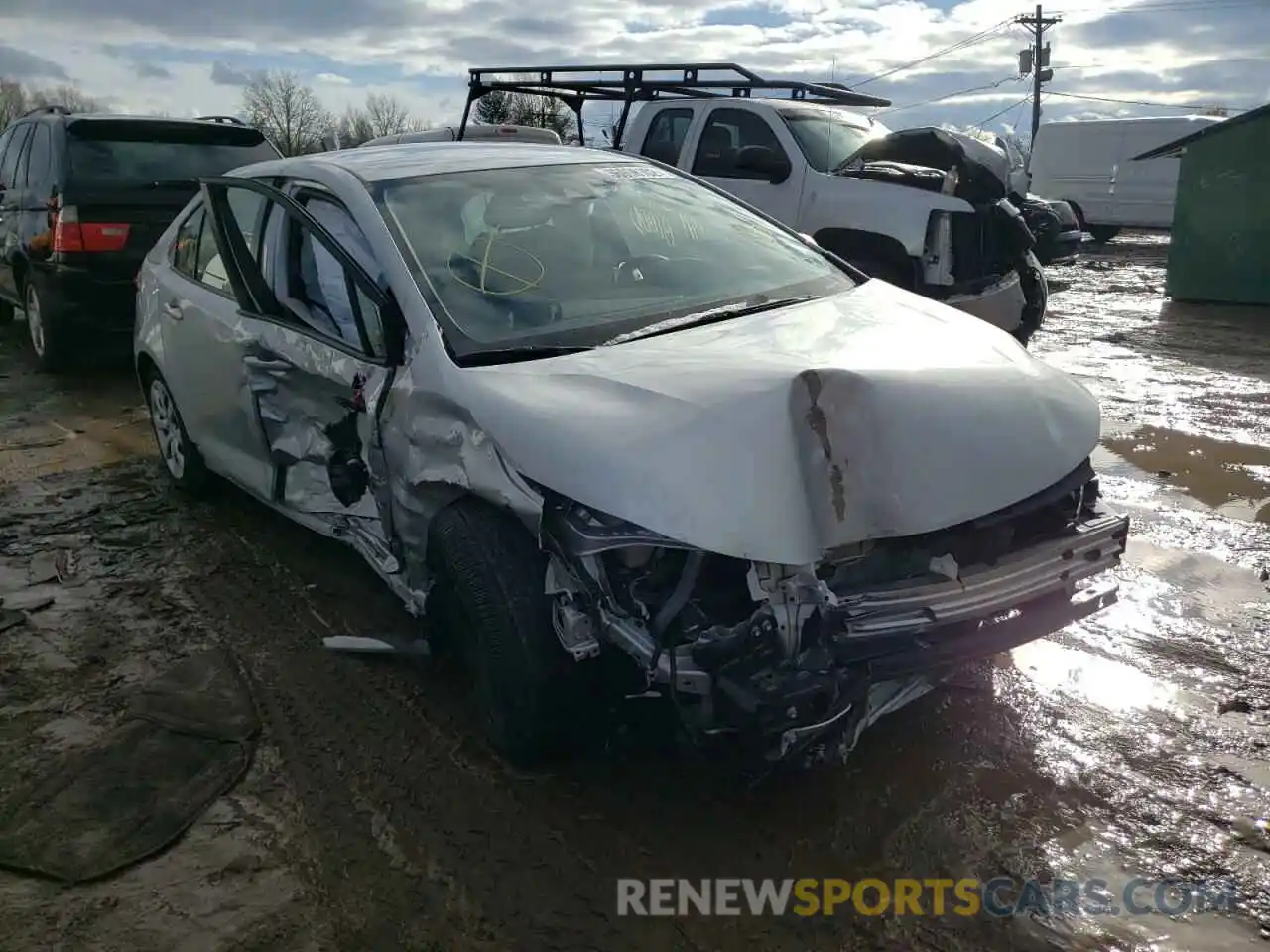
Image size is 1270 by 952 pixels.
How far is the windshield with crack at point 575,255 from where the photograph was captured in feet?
11.1

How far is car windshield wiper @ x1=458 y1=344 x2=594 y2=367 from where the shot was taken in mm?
3168

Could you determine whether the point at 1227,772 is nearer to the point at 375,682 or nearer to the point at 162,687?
the point at 375,682

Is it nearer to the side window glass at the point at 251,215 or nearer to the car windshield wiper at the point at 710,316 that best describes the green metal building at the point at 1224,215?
the car windshield wiper at the point at 710,316

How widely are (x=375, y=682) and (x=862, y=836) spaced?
5.84 feet

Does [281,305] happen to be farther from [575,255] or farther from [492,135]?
[492,135]

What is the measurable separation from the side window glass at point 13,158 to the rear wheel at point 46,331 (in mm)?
1051

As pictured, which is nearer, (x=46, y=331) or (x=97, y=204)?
(x=97, y=204)

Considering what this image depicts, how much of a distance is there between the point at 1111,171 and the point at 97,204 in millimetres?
19781

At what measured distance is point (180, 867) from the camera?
281 centimetres

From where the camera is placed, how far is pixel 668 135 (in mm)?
9352

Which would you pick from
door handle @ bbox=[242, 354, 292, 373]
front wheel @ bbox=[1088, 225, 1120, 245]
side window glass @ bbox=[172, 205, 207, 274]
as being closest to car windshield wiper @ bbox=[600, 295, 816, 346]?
door handle @ bbox=[242, 354, 292, 373]

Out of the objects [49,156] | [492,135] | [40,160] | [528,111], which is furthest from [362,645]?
[528,111]

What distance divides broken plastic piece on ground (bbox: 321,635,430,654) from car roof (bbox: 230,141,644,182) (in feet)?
5.48

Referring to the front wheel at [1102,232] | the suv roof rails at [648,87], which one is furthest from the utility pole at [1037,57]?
the suv roof rails at [648,87]
